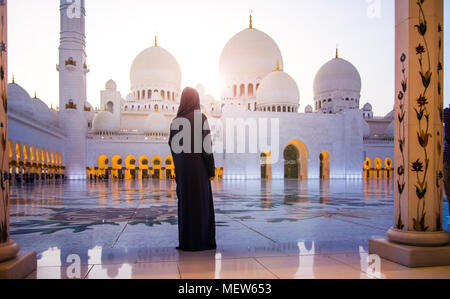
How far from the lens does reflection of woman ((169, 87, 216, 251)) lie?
8.71 ft

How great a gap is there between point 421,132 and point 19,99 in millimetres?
21423

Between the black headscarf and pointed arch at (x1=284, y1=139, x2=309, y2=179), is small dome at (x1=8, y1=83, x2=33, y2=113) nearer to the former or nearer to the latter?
pointed arch at (x1=284, y1=139, x2=309, y2=179)

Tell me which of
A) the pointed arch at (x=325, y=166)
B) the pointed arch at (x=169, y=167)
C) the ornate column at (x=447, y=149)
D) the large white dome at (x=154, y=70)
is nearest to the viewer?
the ornate column at (x=447, y=149)

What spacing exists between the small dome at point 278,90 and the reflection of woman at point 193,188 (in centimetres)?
2305

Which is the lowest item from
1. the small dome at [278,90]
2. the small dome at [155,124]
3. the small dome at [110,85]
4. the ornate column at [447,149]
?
the ornate column at [447,149]

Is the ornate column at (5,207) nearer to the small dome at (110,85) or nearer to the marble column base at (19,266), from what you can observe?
the marble column base at (19,266)

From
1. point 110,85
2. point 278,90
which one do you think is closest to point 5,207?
point 278,90

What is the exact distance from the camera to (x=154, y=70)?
30.7 m

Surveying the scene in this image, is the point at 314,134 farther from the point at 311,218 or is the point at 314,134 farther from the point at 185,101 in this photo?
the point at 185,101

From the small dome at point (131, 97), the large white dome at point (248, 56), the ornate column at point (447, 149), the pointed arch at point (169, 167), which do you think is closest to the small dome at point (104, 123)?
the small dome at point (131, 97)

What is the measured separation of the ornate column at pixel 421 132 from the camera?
7.49ft

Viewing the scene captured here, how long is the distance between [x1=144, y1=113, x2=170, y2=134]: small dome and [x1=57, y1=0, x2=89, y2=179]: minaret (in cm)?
540
